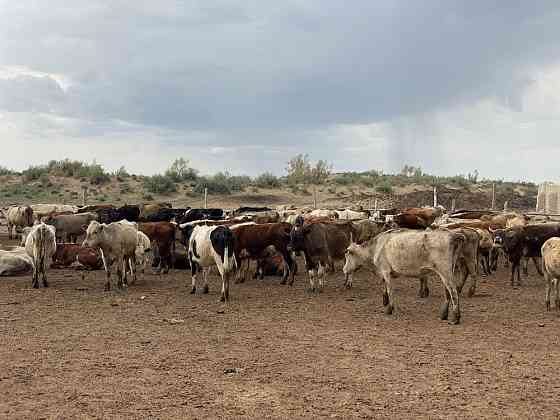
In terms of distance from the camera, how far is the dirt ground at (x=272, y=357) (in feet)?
19.5

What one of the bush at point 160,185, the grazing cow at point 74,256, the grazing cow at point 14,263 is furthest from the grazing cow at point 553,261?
the bush at point 160,185

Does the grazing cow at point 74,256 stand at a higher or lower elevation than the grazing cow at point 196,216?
lower

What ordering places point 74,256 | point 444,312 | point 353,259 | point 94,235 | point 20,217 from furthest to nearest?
1. point 20,217
2. point 74,256
3. point 94,235
4. point 353,259
5. point 444,312

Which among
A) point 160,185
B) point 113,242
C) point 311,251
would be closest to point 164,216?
point 113,242

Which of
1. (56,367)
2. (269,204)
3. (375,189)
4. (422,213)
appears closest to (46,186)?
(269,204)

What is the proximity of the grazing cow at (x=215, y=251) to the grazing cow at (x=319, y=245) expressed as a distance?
2.08m

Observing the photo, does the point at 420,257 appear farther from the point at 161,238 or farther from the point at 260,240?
the point at 161,238

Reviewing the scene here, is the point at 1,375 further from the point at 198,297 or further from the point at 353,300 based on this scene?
the point at 353,300

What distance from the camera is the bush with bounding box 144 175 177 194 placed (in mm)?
46438

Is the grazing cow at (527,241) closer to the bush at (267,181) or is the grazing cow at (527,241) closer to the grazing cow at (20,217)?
the grazing cow at (20,217)

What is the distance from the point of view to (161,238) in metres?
16.3

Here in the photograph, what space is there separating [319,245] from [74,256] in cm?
763

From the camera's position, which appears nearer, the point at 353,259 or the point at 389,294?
the point at 389,294

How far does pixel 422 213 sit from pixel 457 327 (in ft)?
45.4
